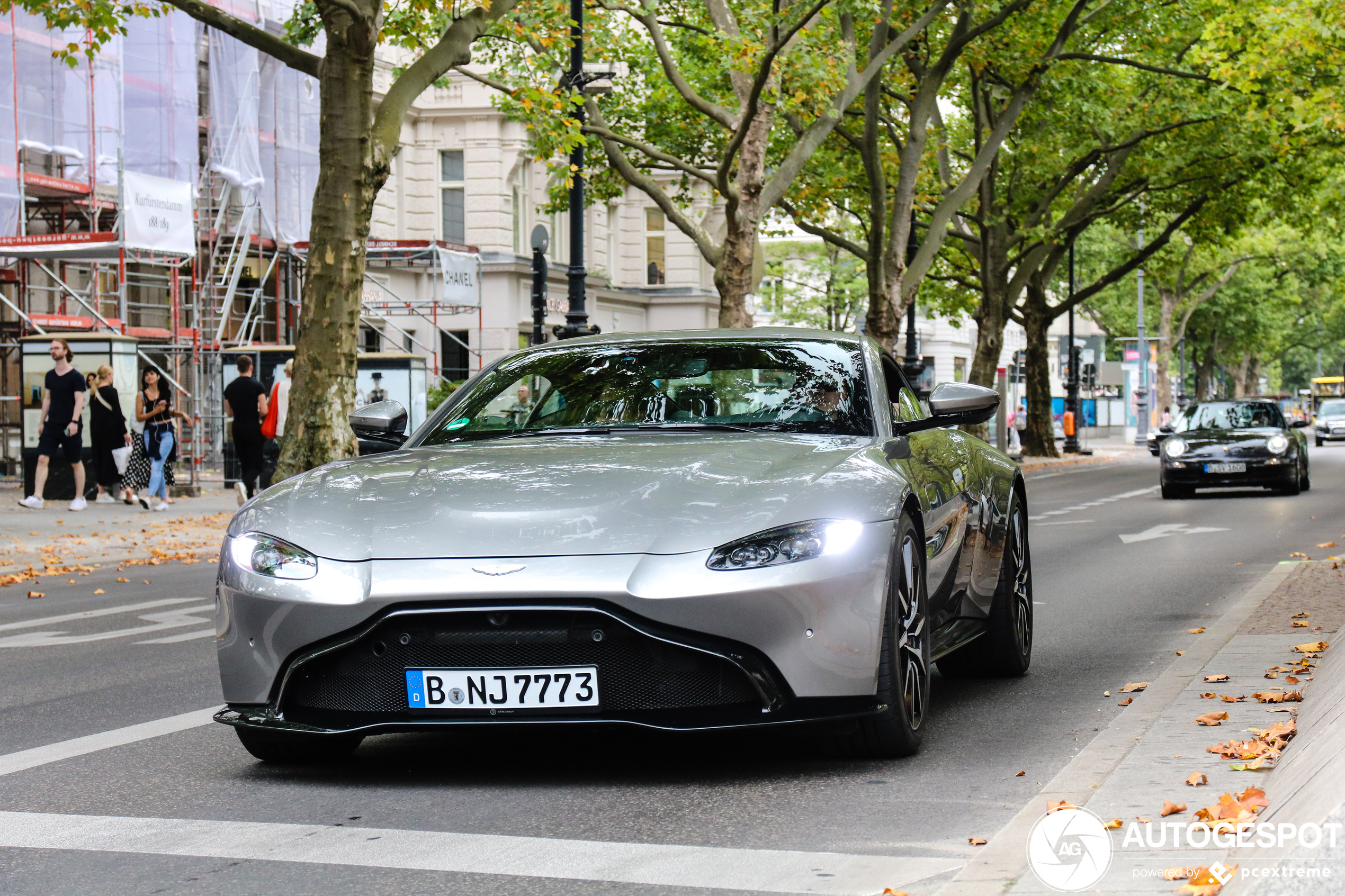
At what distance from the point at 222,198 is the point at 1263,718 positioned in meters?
27.9

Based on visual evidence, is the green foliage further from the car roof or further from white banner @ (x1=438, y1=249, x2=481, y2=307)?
the car roof

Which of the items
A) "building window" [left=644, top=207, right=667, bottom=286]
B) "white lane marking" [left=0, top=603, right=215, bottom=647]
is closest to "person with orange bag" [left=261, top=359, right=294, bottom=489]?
"white lane marking" [left=0, top=603, right=215, bottom=647]

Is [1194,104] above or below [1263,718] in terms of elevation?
above

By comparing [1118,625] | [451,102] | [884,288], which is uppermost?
[451,102]

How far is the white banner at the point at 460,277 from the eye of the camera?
3494 centimetres

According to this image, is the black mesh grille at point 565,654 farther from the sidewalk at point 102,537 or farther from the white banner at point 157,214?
the white banner at point 157,214

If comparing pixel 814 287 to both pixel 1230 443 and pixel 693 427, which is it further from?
pixel 693 427

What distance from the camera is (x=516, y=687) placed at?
493 centimetres

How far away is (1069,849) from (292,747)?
104 inches

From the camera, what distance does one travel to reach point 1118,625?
948cm

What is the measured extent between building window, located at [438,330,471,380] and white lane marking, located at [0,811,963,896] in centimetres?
3788

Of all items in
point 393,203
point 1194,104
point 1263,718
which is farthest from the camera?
point 393,203

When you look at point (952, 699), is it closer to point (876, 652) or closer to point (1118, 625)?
point (876, 652)

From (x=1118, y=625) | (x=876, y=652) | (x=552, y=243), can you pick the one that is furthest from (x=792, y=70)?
(x=552, y=243)
